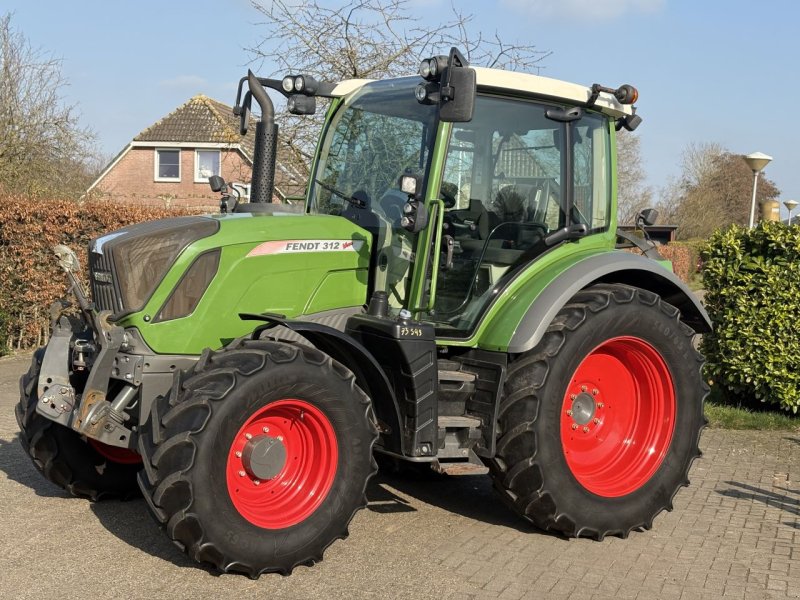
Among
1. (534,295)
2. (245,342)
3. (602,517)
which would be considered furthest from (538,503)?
(245,342)

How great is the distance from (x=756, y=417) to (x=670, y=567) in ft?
13.9

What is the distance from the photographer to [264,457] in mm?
4566

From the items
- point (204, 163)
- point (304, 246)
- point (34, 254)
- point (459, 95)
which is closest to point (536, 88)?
point (459, 95)

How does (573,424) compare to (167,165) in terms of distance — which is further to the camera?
(167,165)

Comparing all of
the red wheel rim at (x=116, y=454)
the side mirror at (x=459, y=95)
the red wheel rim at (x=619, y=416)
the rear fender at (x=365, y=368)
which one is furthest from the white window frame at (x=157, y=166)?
the side mirror at (x=459, y=95)

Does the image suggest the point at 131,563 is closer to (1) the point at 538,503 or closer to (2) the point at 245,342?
(2) the point at 245,342

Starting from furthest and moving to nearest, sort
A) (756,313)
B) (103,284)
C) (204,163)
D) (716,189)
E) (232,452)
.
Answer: (716,189)
(204,163)
(756,313)
(103,284)
(232,452)

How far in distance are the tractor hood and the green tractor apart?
1 centimetres

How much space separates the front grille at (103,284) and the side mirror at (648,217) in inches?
129

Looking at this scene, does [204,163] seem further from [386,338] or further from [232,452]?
[232,452]

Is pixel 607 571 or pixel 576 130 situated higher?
pixel 576 130

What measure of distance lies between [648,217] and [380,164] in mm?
1836

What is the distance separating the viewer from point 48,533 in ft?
16.7

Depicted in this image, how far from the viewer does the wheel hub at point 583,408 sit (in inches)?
219
